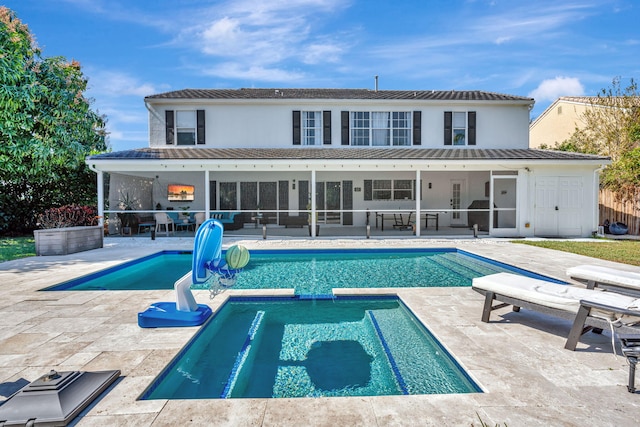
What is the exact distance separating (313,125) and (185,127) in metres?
5.32

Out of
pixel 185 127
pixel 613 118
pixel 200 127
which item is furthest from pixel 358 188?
pixel 613 118

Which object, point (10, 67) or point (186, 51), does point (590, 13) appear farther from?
point (10, 67)

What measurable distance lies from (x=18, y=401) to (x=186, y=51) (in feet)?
60.7

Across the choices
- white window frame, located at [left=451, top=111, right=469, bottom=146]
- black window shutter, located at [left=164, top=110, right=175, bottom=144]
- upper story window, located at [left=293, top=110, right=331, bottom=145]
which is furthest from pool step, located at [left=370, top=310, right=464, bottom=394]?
black window shutter, located at [left=164, top=110, right=175, bottom=144]

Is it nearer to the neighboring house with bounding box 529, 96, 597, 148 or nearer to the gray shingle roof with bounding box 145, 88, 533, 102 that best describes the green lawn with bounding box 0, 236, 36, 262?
the gray shingle roof with bounding box 145, 88, 533, 102

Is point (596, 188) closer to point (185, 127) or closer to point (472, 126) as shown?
point (472, 126)

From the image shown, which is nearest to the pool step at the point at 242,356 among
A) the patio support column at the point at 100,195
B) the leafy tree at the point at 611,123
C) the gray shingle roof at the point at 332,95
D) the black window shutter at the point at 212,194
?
the patio support column at the point at 100,195

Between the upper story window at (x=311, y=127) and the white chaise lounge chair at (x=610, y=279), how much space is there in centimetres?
1105

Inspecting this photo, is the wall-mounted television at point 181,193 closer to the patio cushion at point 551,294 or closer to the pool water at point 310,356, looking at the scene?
the pool water at point 310,356

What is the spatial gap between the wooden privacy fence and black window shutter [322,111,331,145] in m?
11.8

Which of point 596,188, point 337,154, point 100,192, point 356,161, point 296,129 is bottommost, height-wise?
point 100,192

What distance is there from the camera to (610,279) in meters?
4.72

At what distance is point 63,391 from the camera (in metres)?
2.54

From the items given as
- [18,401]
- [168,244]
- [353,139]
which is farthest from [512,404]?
[353,139]
